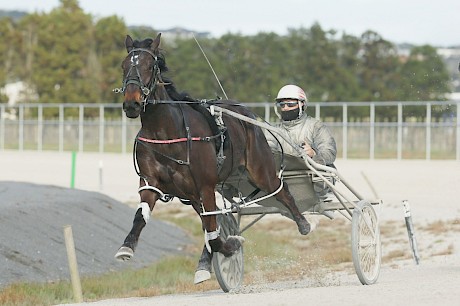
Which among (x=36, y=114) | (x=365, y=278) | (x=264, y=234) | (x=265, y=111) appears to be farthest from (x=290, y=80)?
(x=365, y=278)

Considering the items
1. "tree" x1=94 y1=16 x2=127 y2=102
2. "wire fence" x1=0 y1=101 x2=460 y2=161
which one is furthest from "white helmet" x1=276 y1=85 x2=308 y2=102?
"tree" x1=94 y1=16 x2=127 y2=102

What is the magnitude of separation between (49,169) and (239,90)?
55.4 feet

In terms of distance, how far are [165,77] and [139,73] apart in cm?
55

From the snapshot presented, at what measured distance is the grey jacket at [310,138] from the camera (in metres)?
11.7

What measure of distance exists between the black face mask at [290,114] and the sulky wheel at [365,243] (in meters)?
1.12

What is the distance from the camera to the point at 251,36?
6144 centimetres

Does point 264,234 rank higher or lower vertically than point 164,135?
lower

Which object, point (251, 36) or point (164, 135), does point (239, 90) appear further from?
point (164, 135)

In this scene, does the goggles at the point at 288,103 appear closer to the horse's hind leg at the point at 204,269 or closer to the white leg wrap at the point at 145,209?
the horse's hind leg at the point at 204,269

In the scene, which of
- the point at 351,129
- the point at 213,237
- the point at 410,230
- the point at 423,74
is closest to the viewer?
the point at 213,237

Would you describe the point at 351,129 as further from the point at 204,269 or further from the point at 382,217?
the point at 204,269

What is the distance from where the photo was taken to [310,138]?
1182cm

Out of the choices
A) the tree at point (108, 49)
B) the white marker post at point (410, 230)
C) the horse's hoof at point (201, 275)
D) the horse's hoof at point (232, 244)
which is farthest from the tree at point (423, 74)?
the horse's hoof at point (201, 275)

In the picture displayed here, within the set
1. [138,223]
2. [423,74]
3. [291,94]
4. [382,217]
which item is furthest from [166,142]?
[423,74]
